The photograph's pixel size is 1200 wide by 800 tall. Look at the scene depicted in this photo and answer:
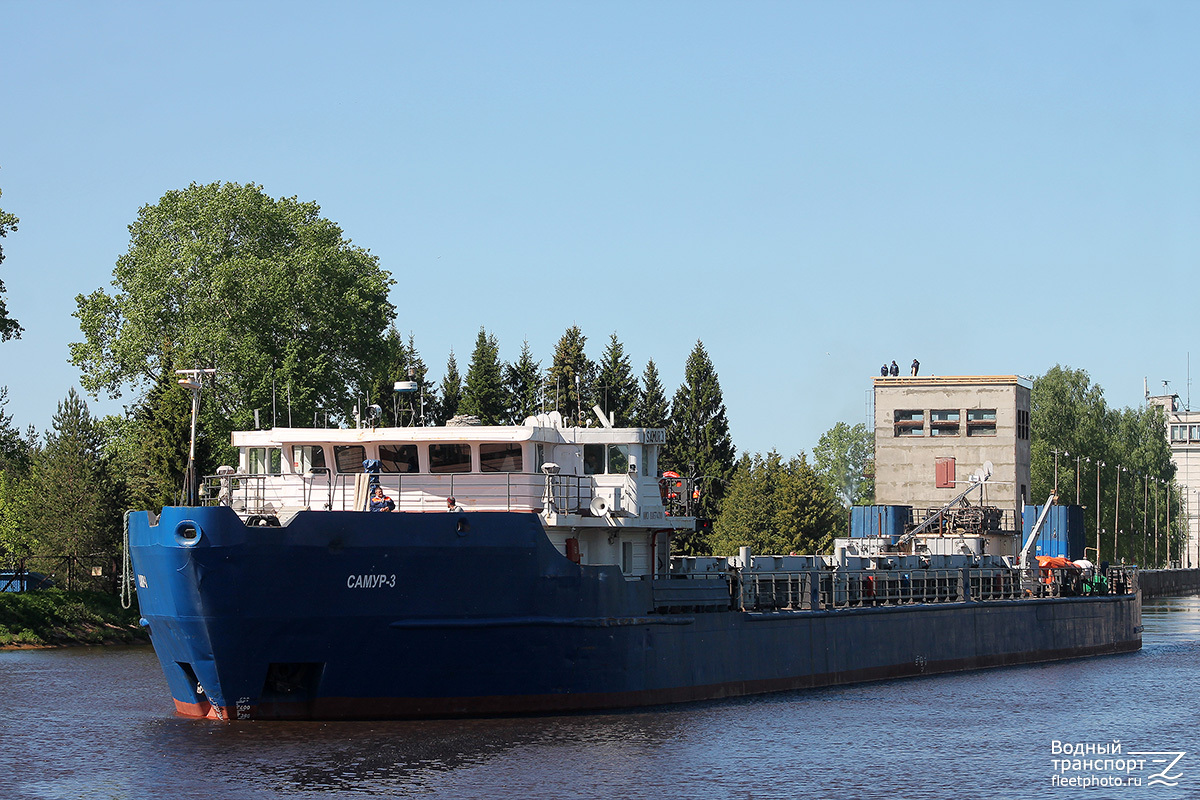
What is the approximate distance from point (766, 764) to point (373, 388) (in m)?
47.8

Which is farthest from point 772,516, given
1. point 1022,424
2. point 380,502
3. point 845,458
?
point 845,458

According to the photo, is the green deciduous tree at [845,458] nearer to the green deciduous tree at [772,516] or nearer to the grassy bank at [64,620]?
the green deciduous tree at [772,516]

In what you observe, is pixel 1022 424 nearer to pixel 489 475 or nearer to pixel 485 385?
pixel 485 385

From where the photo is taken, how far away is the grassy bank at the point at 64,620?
46438 millimetres

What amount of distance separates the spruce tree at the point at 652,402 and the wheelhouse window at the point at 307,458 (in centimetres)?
5014

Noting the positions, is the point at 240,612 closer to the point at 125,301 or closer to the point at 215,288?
the point at 215,288

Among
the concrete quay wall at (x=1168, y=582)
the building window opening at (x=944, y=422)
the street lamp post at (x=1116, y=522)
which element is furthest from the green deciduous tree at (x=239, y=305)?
the street lamp post at (x=1116, y=522)

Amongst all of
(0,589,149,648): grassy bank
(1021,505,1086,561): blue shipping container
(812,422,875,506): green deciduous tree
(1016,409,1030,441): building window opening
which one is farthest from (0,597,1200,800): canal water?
(812,422,875,506): green deciduous tree

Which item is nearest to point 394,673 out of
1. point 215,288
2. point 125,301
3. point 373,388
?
point 215,288

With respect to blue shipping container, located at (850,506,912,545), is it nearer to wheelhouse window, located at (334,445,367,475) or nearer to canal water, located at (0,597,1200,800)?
canal water, located at (0,597,1200,800)

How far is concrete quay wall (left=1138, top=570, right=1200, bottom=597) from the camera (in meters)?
101

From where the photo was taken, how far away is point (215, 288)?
57.5m

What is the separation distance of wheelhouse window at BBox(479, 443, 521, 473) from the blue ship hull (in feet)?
7.43

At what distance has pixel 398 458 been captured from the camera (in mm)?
28641
